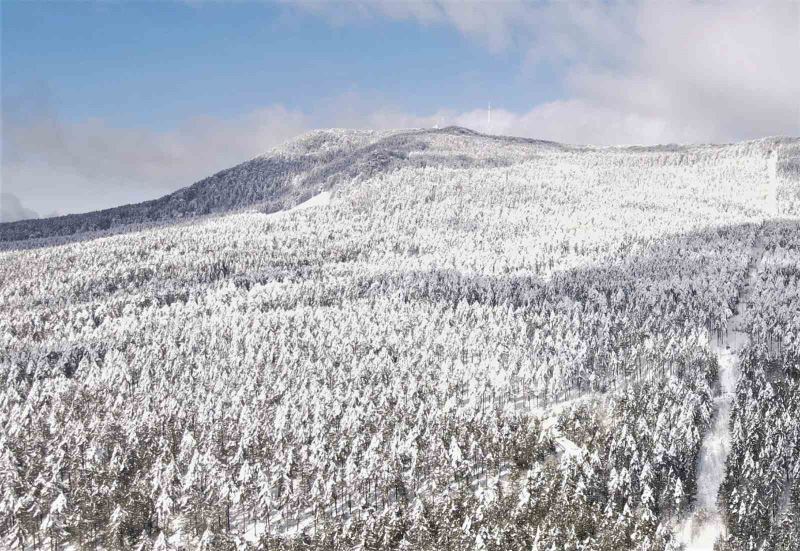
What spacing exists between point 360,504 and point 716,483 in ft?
233

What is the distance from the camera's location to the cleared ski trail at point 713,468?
10912 centimetres

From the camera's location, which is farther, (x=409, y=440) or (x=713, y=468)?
(x=713, y=468)

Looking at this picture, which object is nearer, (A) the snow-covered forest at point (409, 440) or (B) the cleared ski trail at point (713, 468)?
(A) the snow-covered forest at point (409, 440)

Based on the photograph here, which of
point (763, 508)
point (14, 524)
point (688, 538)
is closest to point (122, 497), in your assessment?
point (14, 524)

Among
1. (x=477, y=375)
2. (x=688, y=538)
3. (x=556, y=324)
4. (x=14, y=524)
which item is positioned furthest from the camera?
(x=556, y=324)

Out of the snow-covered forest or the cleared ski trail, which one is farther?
the cleared ski trail

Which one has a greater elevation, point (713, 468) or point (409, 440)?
point (409, 440)

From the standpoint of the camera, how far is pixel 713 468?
124 metres

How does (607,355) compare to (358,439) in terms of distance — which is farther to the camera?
(607,355)

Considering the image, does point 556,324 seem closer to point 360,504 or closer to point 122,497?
point 360,504

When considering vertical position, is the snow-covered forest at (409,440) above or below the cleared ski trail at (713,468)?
above

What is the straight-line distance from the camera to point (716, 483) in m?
121

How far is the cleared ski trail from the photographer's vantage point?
109125mm

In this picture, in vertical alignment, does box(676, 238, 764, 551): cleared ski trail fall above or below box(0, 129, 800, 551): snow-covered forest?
below
